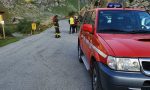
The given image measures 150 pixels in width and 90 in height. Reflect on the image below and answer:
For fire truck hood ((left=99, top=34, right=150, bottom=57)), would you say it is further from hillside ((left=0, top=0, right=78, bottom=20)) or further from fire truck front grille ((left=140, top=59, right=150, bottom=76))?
hillside ((left=0, top=0, right=78, bottom=20))

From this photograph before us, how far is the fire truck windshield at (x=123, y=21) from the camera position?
23.4ft

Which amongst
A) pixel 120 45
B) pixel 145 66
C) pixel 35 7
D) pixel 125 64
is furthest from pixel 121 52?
pixel 35 7

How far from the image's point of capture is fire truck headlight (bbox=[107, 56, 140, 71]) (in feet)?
17.7

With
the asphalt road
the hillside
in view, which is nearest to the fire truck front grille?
the asphalt road

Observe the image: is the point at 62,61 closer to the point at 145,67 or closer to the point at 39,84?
the point at 39,84

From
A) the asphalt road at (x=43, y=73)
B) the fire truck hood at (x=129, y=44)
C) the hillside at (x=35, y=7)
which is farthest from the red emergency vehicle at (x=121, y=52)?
the hillside at (x=35, y=7)

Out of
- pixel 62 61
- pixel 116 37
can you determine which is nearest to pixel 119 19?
pixel 116 37

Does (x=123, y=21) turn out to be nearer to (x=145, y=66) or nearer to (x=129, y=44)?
(x=129, y=44)

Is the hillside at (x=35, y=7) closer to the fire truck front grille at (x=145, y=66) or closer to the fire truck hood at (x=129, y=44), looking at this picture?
the fire truck hood at (x=129, y=44)

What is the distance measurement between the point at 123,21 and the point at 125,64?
2142 mm

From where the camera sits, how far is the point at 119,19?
24.6ft

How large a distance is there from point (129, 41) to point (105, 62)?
2.38ft

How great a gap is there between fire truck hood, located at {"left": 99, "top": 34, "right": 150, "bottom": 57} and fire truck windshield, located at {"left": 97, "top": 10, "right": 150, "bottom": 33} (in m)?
0.41

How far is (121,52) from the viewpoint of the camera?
218 inches
